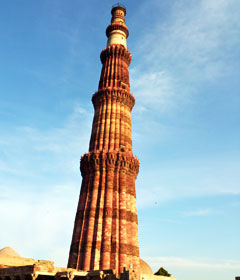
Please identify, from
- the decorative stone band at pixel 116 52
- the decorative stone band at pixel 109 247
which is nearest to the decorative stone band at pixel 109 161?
the decorative stone band at pixel 109 247

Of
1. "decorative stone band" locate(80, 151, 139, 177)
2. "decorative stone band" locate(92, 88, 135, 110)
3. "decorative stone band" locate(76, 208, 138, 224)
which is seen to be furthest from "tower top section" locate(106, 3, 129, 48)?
"decorative stone band" locate(76, 208, 138, 224)

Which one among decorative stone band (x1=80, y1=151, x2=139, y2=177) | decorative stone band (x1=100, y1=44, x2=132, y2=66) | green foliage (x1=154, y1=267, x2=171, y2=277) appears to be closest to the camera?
decorative stone band (x1=80, y1=151, x2=139, y2=177)

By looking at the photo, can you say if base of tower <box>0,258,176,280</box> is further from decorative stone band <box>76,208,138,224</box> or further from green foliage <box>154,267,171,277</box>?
green foliage <box>154,267,171,277</box>

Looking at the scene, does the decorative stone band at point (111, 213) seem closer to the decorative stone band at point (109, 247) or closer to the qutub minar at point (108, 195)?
the qutub minar at point (108, 195)

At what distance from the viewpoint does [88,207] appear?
33594 mm

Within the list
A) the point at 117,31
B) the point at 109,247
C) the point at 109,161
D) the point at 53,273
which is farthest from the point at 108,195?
the point at 117,31

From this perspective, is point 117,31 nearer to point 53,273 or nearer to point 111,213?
point 111,213

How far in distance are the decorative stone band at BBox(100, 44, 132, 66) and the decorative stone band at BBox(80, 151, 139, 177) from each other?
18.1 m

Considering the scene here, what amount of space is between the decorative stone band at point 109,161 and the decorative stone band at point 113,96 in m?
8.79

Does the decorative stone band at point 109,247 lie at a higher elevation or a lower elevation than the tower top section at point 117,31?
lower

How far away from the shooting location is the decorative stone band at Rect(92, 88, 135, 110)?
41.2m

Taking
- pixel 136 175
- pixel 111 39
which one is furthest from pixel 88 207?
pixel 111 39

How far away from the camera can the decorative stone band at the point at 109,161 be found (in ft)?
117

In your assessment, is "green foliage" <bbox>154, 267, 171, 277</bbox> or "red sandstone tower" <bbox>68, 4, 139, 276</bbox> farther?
"green foliage" <bbox>154, 267, 171, 277</bbox>
